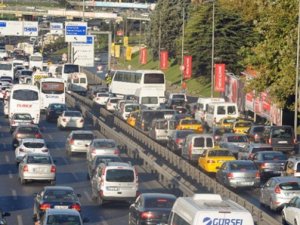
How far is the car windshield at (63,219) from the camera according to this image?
1178 inches

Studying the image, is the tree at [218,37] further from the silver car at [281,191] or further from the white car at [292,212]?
the white car at [292,212]

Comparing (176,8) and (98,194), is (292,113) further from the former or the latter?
(176,8)

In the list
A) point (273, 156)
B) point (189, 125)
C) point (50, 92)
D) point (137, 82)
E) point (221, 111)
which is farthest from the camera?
point (137, 82)

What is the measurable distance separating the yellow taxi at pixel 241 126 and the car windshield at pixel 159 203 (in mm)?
Answer: 31935

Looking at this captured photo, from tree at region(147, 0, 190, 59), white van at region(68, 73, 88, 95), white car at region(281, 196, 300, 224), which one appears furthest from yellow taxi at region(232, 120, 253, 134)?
tree at region(147, 0, 190, 59)

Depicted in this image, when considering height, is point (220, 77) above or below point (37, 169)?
above

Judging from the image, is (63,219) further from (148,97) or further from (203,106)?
(148,97)

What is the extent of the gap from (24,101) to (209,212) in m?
49.4

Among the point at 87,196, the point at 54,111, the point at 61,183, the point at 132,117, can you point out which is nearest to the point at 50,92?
the point at 54,111

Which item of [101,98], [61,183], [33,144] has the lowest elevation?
[101,98]

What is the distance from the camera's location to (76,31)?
390 ft

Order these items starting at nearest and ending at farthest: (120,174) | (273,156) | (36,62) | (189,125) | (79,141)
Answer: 1. (120,174)
2. (273,156)
3. (79,141)
4. (189,125)
5. (36,62)

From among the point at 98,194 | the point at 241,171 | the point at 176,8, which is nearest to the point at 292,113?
the point at 241,171

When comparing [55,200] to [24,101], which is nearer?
[55,200]
